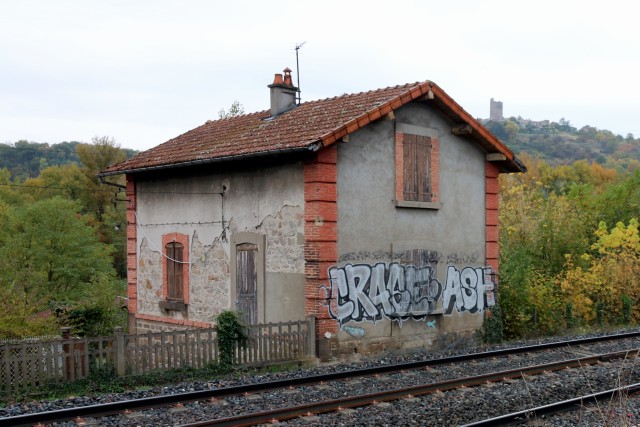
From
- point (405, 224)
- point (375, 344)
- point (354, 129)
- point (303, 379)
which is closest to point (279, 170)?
point (354, 129)

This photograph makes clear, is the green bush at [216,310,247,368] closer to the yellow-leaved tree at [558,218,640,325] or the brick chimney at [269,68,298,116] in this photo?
the brick chimney at [269,68,298,116]

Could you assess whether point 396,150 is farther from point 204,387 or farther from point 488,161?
point 204,387

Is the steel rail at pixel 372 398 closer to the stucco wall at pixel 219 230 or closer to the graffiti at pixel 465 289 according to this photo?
the graffiti at pixel 465 289

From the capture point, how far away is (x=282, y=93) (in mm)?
19812

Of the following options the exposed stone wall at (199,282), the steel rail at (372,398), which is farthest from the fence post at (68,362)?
the exposed stone wall at (199,282)

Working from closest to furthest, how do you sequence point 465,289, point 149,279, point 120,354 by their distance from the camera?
point 120,354
point 465,289
point 149,279

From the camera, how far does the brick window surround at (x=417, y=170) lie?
17.0 metres

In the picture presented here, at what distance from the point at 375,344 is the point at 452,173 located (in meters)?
4.99

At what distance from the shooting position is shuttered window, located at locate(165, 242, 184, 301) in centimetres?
1902

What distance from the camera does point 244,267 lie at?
17.0 metres

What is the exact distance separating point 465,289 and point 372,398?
851cm

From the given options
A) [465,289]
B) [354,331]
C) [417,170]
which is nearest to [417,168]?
[417,170]

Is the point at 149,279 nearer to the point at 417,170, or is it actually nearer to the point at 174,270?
the point at 174,270

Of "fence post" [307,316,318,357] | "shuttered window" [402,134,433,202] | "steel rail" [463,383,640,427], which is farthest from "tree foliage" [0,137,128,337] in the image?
"steel rail" [463,383,640,427]
